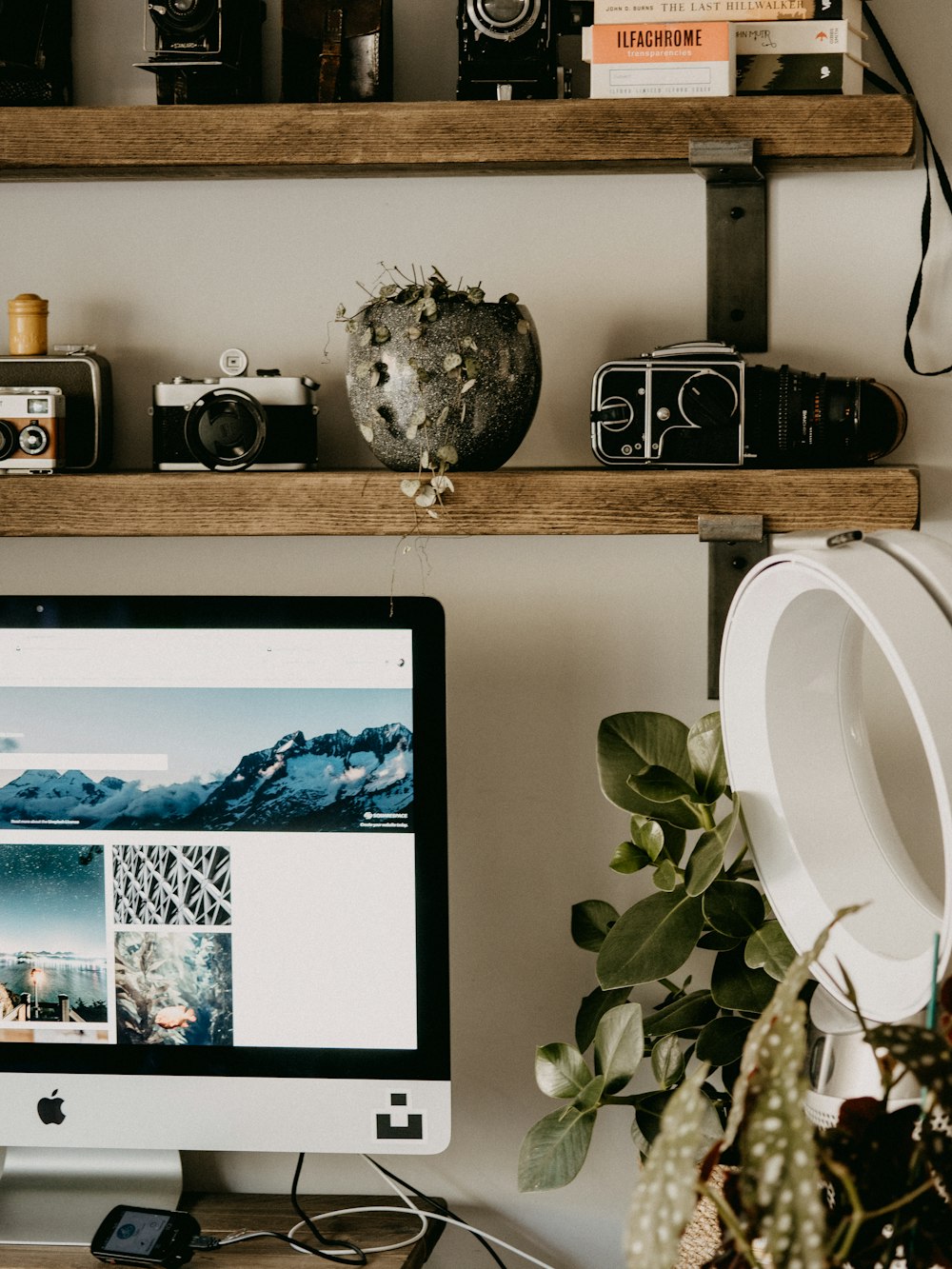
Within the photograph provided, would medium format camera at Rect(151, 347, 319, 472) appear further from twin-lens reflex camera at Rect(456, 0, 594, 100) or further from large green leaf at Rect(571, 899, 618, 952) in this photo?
large green leaf at Rect(571, 899, 618, 952)

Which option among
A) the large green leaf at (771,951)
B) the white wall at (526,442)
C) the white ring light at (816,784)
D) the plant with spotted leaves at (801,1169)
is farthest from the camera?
the white wall at (526,442)

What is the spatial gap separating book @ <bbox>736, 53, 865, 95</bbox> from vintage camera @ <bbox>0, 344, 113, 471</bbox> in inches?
24.0

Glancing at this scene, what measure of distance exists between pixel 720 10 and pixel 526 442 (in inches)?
15.4

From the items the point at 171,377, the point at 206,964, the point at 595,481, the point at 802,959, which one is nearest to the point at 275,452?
the point at 171,377

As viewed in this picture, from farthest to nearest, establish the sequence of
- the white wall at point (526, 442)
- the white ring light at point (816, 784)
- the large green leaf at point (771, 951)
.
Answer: the white wall at point (526, 442) < the large green leaf at point (771, 951) < the white ring light at point (816, 784)

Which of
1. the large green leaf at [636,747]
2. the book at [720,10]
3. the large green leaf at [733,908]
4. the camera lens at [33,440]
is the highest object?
the book at [720,10]

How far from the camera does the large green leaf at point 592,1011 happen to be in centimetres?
100

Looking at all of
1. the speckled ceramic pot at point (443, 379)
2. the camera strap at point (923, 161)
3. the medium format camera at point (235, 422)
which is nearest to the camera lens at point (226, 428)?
the medium format camera at point (235, 422)

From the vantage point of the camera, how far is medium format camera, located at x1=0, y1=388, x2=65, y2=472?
3.28 ft

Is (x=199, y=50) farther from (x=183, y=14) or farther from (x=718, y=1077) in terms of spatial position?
(x=718, y=1077)

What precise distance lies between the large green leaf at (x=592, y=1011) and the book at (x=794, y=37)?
77 centimetres

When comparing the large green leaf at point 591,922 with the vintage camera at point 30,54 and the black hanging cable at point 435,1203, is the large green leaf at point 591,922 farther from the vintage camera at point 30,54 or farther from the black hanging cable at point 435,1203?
the vintage camera at point 30,54

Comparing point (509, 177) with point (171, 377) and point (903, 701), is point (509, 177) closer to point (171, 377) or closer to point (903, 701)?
point (171, 377)

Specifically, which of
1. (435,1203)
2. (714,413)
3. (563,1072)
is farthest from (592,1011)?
(714,413)
